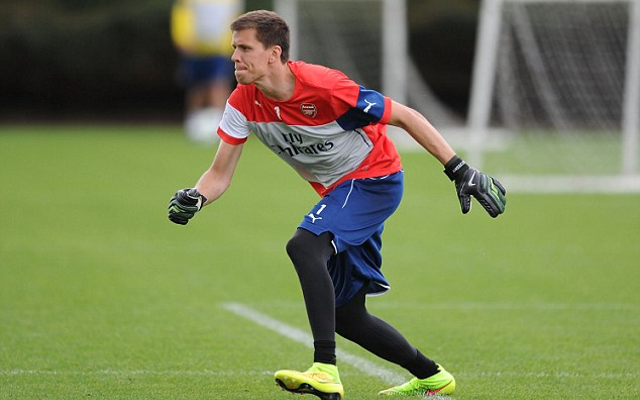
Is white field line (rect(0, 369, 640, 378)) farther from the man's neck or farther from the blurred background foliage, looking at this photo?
the blurred background foliage

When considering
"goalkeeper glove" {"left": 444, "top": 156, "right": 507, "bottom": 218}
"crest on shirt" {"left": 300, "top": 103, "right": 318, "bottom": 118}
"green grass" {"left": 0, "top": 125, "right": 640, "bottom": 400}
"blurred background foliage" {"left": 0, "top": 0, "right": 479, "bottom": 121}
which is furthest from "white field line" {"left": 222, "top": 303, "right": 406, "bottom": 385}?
"blurred background foliage" {"left": 0, "top": 0, "right": 479, "bottom": 121}

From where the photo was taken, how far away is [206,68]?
89.0ft

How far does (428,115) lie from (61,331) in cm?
2351

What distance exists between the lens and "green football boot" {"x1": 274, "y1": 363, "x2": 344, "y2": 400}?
16.6 ft

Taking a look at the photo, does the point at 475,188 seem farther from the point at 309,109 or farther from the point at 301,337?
the point at 301,337

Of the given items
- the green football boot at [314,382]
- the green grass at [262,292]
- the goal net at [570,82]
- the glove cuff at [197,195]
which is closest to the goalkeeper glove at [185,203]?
the glove cuff at [197,195]

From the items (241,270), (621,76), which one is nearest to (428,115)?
(621,76)

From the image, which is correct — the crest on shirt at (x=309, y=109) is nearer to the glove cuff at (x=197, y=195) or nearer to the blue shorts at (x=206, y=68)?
the glove cuff at (x=197, y=195)

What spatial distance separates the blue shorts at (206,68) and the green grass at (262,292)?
972 centimetres

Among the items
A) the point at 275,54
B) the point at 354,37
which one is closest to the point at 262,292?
the point at 275,54

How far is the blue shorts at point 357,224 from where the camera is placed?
5.49 m

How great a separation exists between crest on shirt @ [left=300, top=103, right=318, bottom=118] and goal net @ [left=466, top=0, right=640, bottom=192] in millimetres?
11461

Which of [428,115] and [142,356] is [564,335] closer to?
[142,356]

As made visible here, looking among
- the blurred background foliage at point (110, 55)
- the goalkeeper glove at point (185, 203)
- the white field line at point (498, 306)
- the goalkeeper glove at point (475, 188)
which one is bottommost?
the blurred background foliage at point (110, 55)
